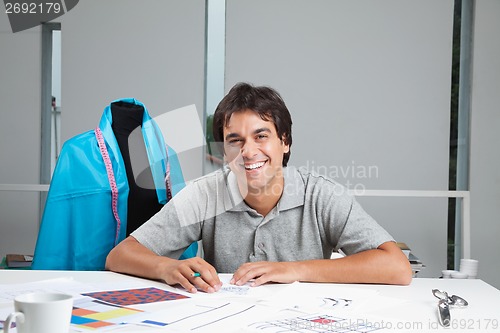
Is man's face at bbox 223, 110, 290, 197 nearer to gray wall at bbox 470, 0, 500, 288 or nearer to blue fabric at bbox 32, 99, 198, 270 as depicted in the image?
blue fabric at bbox 32, 99, 198, 270

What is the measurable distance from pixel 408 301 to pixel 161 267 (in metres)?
0.61

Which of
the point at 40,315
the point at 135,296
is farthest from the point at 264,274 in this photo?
the point at 40,315

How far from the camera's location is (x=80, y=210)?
197 cm

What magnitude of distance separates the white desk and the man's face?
0.44m

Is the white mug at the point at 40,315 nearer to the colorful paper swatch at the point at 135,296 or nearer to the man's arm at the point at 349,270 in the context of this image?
the colorful paper swatch at the point at 135,296

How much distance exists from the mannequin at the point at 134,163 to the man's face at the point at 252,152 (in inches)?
15.9

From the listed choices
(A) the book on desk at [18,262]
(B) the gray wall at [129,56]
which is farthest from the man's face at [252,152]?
(B) the gray wall at [129,56]

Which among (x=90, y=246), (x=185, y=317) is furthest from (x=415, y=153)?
(x=185, y=317)

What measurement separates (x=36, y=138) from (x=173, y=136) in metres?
0.85

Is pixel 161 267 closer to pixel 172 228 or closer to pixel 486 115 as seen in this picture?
pixel 172 228

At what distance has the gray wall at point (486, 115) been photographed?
3.59m

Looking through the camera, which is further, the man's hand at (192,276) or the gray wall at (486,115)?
the gray wall at (486,115)

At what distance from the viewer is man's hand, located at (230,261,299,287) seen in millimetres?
1450

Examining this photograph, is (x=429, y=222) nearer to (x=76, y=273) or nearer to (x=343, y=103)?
(x=343, y=103)
